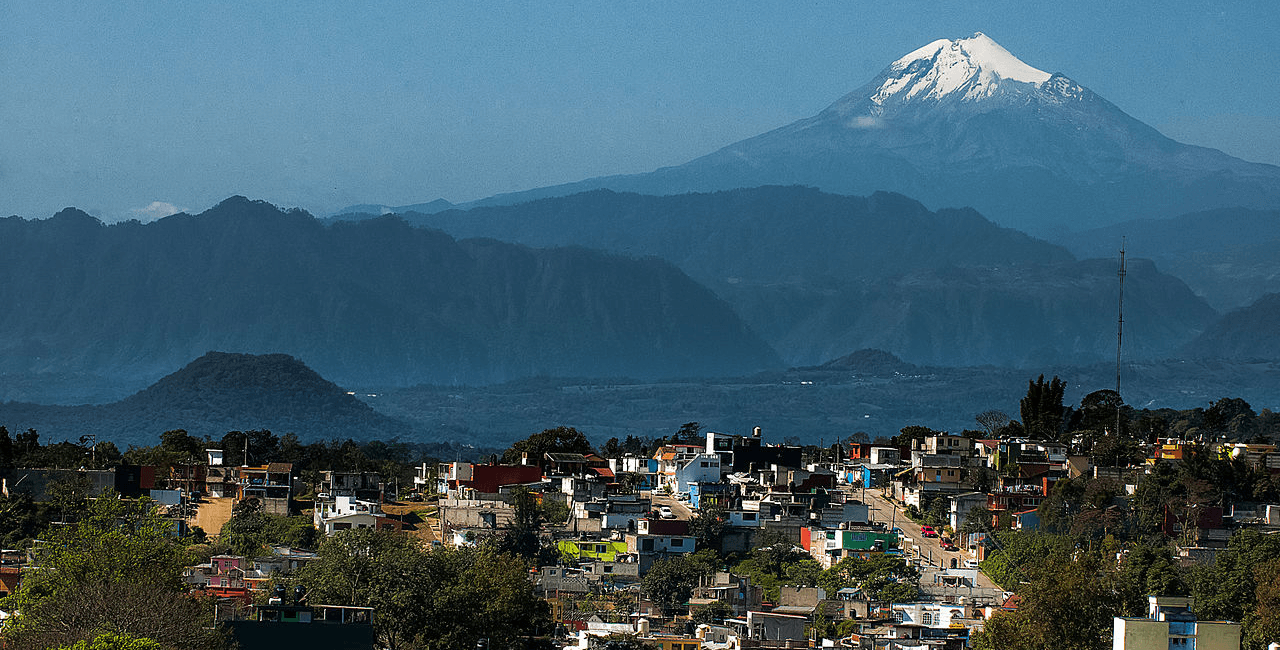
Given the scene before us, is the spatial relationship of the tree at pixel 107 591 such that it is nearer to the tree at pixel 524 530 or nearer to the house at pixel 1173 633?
the tree at pixel 524 530

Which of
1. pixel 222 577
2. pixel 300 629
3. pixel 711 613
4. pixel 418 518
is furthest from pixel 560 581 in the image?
pixel 300 629

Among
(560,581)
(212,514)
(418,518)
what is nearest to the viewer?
(560,581)

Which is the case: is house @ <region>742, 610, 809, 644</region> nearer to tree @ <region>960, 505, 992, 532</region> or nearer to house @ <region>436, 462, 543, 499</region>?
tree @ <region>960, 505, 992, 532</region>

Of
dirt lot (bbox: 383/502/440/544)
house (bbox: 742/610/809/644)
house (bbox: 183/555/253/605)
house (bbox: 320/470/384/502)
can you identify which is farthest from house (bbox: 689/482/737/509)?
house (bbox: 742/610/809/644)

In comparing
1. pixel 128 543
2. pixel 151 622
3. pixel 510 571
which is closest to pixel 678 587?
pixel 510 571

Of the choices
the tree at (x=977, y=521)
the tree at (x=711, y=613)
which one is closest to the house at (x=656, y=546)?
the tree at (x=711, y=613)

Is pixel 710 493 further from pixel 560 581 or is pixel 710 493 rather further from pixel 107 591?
pixel 107 591
